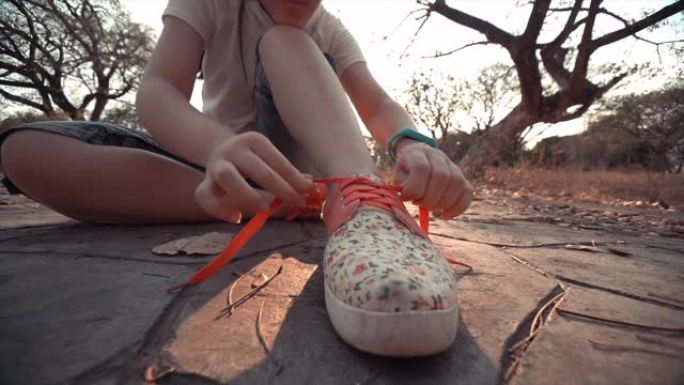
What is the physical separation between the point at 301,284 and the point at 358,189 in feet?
0.68

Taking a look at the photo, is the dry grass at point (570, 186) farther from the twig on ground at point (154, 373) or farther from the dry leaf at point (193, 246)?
the twig on ground at point (154, 373)

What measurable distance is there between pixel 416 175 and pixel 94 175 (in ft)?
2.62

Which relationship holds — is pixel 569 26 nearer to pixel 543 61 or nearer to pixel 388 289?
pixel 543 61

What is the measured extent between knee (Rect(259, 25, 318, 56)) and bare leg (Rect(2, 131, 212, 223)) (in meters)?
0.38

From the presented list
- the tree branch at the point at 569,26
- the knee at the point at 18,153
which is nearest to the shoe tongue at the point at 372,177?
the knee at the point at 18,153

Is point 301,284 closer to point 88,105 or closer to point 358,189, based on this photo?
point 358,189

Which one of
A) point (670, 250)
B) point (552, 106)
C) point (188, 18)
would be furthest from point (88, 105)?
point (670, 250)

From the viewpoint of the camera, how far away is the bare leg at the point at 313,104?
829 mm

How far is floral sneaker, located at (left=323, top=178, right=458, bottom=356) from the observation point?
41cm

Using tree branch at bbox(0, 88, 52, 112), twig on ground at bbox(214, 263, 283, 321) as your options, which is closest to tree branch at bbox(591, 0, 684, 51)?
twig on ground at bbox(214, 263, 283, 321)

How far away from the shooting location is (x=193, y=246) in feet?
2.81

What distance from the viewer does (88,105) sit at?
444 inches

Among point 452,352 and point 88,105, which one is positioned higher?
point 88,105

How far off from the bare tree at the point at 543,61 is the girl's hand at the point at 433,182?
5021 millimetres
